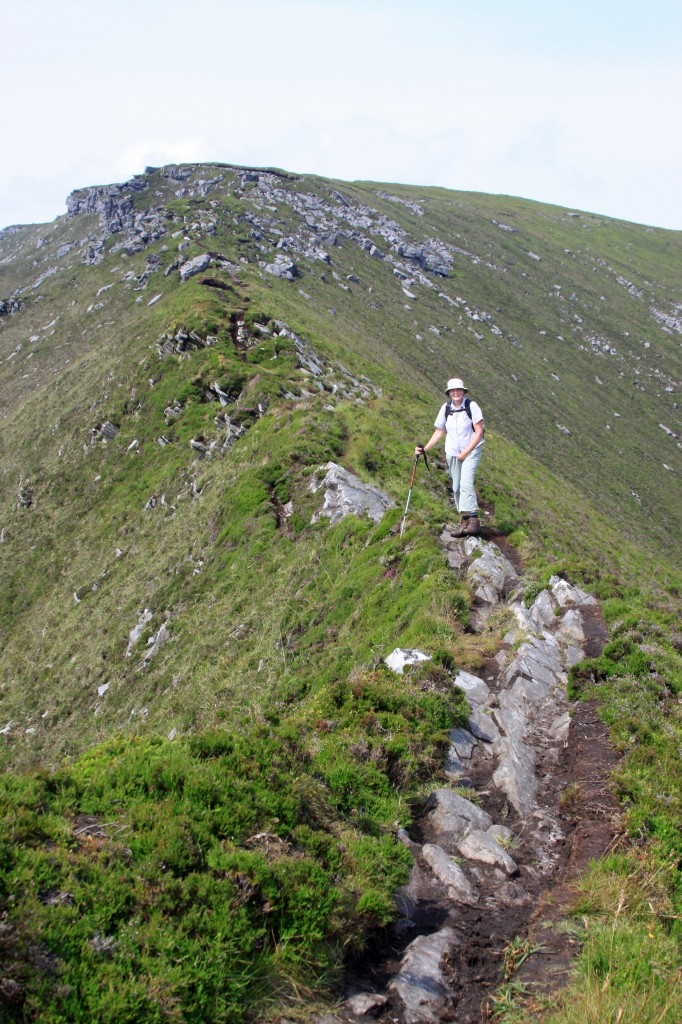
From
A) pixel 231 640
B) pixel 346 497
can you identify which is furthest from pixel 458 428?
pixel 231 640

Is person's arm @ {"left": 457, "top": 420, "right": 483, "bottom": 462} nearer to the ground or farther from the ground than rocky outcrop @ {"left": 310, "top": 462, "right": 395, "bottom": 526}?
farther from the ground

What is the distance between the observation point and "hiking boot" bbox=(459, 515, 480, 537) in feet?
49.5

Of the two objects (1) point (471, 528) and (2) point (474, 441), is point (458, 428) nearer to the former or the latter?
(2) point (474, 441)

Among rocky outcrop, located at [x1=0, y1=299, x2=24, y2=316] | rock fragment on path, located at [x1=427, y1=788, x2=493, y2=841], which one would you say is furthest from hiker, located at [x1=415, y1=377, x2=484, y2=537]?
rocky outcrop, located at [x1=0, y1=299, x2=24, y2=316]

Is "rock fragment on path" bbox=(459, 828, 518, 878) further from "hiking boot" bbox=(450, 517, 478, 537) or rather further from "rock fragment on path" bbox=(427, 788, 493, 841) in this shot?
"hiking boot" bbox=(450, 517, 478, 537)

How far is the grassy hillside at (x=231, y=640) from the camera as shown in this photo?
4.62 meters

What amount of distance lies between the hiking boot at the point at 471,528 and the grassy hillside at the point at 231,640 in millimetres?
758

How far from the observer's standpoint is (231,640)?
53.5 feet

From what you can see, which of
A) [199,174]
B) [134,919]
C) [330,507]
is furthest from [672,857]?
[199,174]

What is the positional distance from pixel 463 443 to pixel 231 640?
758 centimetres

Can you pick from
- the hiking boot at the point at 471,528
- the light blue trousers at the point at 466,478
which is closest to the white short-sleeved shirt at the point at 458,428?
the light blue trousers at the point at 466,478

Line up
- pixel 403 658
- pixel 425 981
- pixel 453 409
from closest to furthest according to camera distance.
→ pixel 425 981
pixel 403 658
pixel 453 409

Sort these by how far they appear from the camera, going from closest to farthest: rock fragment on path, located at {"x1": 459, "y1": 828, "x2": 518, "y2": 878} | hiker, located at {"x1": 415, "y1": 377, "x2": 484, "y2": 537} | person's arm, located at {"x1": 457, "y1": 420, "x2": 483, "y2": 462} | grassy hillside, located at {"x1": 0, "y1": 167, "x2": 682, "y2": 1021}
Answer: grassy hillside, located at {"x1": 0, "y1": 167, "x2": 682, "y2": 1021} → rock fragment on path, located at {"x1": 459, "y1": 828, "x2": 518, "y2": 878} → person's arm, located at {"x1": 457, "y1": 420, "x2": 483, "y2": 462} → hiker, located at {"x1": 415, "y1": 377, "x2": 484, "y2": 537}

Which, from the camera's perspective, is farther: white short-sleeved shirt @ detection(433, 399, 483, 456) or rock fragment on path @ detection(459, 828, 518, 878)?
white short-sleeved shirt @ detection(433, 399, 483, 456)
